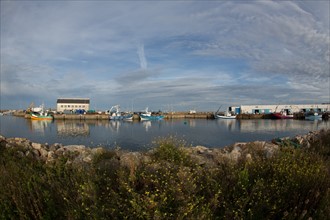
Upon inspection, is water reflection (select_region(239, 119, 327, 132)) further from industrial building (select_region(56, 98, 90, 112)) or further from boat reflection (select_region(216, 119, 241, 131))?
industrial building (select_region(56, 98, 90, 112))


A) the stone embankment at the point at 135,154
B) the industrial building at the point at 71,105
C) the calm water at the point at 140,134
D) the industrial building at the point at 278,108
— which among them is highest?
the industrial building at the point at 71,105

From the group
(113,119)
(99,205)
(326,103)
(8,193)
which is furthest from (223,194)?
(326,103)

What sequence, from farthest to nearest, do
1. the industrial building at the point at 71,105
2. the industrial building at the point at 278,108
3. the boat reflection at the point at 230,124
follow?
the industrial building at the point at 278,108 → the industrial building at the point at 71,105 → the boat reflection at the point at 230,124

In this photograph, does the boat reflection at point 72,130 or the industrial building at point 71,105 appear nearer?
the boat reflection at point 72,130

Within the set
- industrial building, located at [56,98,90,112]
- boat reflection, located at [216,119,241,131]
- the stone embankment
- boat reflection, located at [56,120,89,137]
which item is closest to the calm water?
boat reflection, located at [56,120,89,137]

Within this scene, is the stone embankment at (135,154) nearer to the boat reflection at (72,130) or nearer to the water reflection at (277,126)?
the boat reflection at (72,130)

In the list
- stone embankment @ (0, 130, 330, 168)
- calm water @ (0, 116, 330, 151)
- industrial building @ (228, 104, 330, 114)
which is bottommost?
calm water @ (0, 116, 330, 151)

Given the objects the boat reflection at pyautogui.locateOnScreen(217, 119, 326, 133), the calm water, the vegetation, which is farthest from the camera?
the boat reflection at pyautogui.locateOnScreen(217, 119, 326, 133)

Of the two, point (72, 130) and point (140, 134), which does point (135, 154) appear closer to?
point (140, 134)

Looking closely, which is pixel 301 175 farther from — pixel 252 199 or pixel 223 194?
pixel 223 194

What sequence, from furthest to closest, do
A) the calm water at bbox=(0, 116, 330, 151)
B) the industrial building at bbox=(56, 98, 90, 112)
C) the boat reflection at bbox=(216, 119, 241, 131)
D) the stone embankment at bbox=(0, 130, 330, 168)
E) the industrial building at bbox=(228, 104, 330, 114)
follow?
the industrial building at bbox=(228, 104, 330, 114)
the industrial building at bbox=(56, 98, 90, 112)
the boat reflection at bbox=(216, 119, 241, 131)
the calm water at bbox=(0, 116, 330, 151)
the stone embankment at bbox=(0, 130, 330, 168)

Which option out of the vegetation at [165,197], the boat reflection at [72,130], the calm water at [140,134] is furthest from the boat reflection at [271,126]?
the vegetation at [165,197]

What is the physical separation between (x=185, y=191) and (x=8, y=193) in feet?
9.80

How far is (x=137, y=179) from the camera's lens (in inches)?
179
